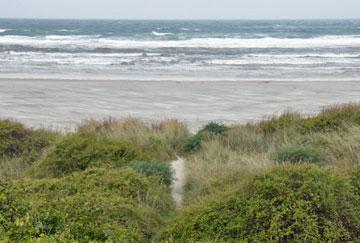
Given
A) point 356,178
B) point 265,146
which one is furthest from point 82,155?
point 356,178

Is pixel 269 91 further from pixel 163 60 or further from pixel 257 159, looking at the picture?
pixel 163 60

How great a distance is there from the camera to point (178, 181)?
29.1 ft

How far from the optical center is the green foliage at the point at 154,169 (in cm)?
835

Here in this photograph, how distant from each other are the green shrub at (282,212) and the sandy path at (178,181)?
1.43m

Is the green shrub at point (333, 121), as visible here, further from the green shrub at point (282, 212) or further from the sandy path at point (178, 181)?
the green shrub at point (282, 212)

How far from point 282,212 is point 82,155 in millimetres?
4542

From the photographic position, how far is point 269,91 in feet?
70.7

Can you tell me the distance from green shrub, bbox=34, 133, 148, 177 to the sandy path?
707mm

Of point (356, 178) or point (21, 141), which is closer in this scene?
point (356, 178)

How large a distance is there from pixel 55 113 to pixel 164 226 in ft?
34.9

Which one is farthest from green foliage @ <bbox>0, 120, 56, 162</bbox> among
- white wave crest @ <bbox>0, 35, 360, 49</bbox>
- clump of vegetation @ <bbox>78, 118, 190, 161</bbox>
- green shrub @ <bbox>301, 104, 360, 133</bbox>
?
white wave crest @ <bbox>0, 35, 360, 49</bbox>

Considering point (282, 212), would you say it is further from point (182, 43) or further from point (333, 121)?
point (182, 43)

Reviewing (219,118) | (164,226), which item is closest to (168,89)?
(219,118)

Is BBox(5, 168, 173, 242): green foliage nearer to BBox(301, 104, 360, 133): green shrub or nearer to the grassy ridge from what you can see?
the grassy ridge
